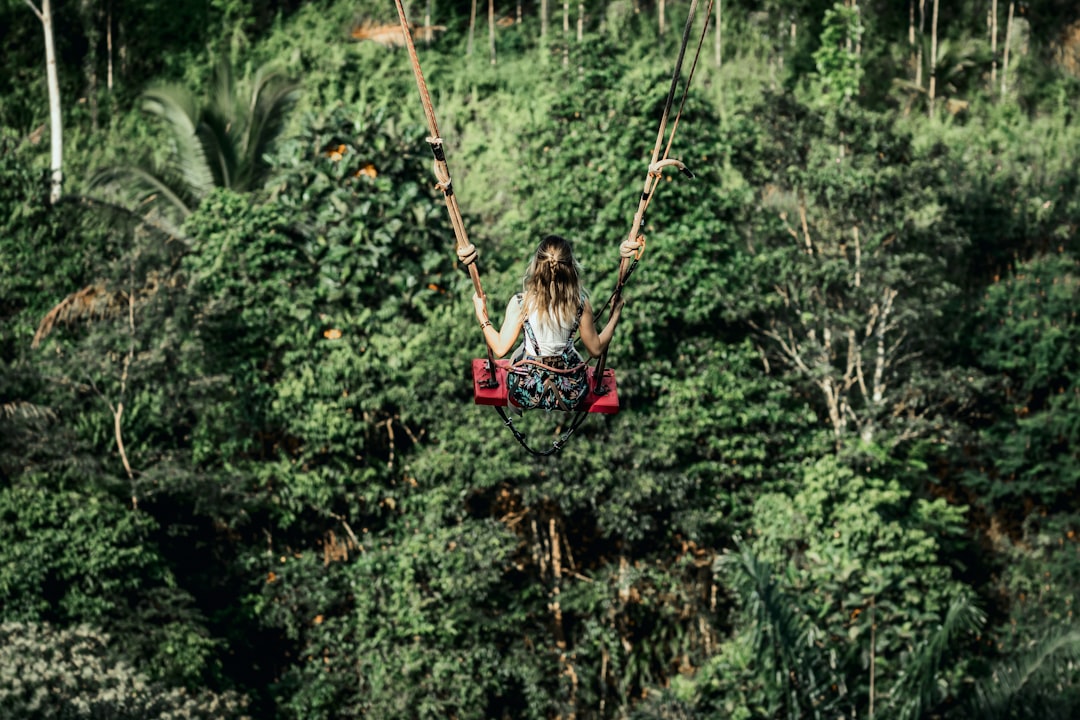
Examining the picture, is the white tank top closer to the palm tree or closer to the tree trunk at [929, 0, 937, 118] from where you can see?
the palm tree

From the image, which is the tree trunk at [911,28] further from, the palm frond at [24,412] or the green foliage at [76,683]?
the green foliage at [76,683]

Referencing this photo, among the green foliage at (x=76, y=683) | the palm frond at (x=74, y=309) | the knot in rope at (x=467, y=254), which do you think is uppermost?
the knot in rope at (x=467, y=254)

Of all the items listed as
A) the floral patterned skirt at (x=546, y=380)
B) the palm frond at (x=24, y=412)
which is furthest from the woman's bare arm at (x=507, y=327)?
the palm frond at (x=24, y=412)

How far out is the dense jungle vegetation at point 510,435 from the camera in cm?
1271

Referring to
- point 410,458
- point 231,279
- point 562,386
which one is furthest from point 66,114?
point 562,386

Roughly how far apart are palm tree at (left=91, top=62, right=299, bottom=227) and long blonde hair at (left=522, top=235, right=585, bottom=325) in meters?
10.2

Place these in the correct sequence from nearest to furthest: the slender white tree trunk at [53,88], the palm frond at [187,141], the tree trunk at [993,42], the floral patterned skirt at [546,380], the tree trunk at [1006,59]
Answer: the floral patterned skirt at [546,380], the palm frond at [187,141], the slender white tree trunk at [53,88], the tree trunk at [1006,59], the tree trunk at [993,42]

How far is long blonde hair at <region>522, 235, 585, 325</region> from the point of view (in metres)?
5.73

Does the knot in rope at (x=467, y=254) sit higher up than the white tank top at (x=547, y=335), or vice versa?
the knot in rope at (x=467, y=254)

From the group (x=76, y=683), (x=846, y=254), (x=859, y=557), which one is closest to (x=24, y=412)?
(x=76, y=683)

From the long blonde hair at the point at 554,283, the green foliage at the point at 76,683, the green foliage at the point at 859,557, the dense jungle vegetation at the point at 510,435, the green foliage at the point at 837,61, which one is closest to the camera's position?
the long blonde hair at the point at 554,283

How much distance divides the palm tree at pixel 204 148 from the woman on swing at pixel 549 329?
32.9 ft

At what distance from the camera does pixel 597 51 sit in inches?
551

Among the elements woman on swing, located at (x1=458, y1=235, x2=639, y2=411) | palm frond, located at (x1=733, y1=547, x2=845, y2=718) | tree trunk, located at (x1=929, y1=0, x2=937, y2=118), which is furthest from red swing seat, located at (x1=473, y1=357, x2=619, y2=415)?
tree trunk, located at (x1=929, y1=0, x2=937, y2=118)
